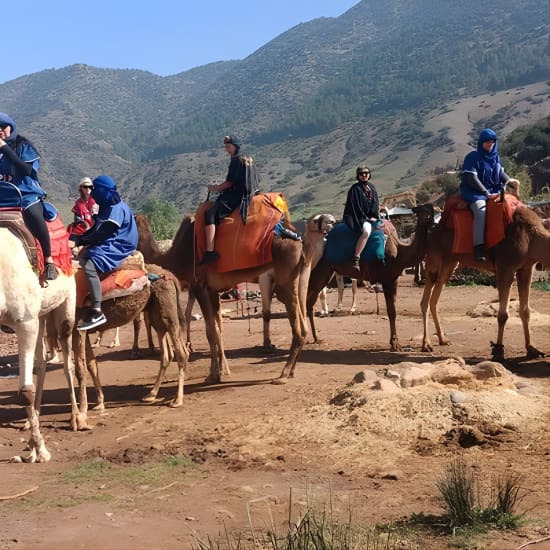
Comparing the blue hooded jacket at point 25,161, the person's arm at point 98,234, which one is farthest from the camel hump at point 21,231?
the person's arm at point 98,234

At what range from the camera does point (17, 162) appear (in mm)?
7551

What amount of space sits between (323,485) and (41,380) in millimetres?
3576

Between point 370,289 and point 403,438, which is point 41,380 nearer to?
point 403,438

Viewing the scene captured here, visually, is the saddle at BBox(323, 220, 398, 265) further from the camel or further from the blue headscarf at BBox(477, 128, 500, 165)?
the camel

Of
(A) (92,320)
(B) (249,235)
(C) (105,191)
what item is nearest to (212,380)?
(B) (249,235)

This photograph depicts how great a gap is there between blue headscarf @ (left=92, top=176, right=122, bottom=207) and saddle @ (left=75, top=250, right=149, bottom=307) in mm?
801

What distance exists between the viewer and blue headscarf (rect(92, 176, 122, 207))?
30.9ft

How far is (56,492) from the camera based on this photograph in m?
6.47

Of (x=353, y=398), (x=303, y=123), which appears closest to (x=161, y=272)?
(x=353, y=398)

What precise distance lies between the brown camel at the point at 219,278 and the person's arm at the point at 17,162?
382 centimetres

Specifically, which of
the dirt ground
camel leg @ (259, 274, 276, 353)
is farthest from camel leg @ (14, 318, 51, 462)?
camel leg @ (259, 274, 276, 353)

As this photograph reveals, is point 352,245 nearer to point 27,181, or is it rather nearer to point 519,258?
point 519,258

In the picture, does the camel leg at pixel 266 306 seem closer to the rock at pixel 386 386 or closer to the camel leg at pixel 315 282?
the camel leg at pixel 315 282

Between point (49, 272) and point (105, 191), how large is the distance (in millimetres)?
1926
